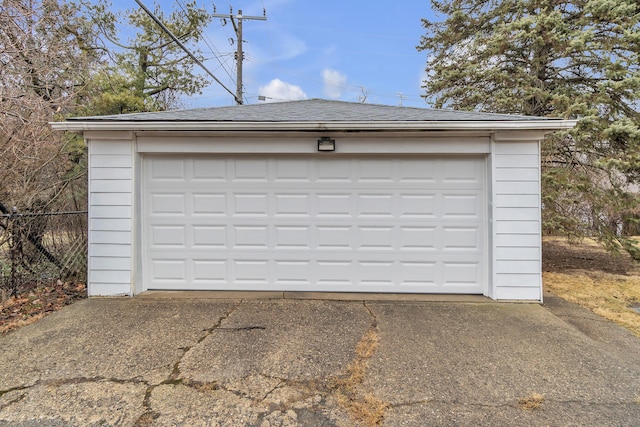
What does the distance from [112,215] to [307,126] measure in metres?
2.92

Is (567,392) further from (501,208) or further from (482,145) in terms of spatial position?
(482,145)

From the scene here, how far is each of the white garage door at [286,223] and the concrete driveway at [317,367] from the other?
72 cm

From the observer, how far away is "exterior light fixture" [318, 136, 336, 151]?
459 centimetres

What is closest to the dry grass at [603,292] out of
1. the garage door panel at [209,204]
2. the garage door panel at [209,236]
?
the garage door panel at [209,236]

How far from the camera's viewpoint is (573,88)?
302 inches

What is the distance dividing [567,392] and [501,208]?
8.29 ft

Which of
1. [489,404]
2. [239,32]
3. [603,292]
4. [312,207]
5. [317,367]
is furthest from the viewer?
[239,32]

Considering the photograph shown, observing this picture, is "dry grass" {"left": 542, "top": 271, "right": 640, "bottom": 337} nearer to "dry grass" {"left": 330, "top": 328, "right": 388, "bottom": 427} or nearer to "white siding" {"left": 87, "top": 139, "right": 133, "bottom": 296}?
"dry grass" {"left": 330, "top": 328, "right": 388, "bottom": 427}

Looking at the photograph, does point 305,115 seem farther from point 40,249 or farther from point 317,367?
point 40,249

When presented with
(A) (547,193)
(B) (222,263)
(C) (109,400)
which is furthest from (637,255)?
(C) (109,400)

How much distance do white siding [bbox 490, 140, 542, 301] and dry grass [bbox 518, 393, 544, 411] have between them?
226cm

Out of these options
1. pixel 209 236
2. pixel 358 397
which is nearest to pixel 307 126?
pixel 209 236

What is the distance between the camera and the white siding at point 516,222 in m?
4.49

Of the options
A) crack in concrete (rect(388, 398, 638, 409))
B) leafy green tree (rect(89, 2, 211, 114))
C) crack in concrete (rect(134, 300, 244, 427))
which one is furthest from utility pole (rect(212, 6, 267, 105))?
crack in concrete (rect(388, 398, 638, 409))
